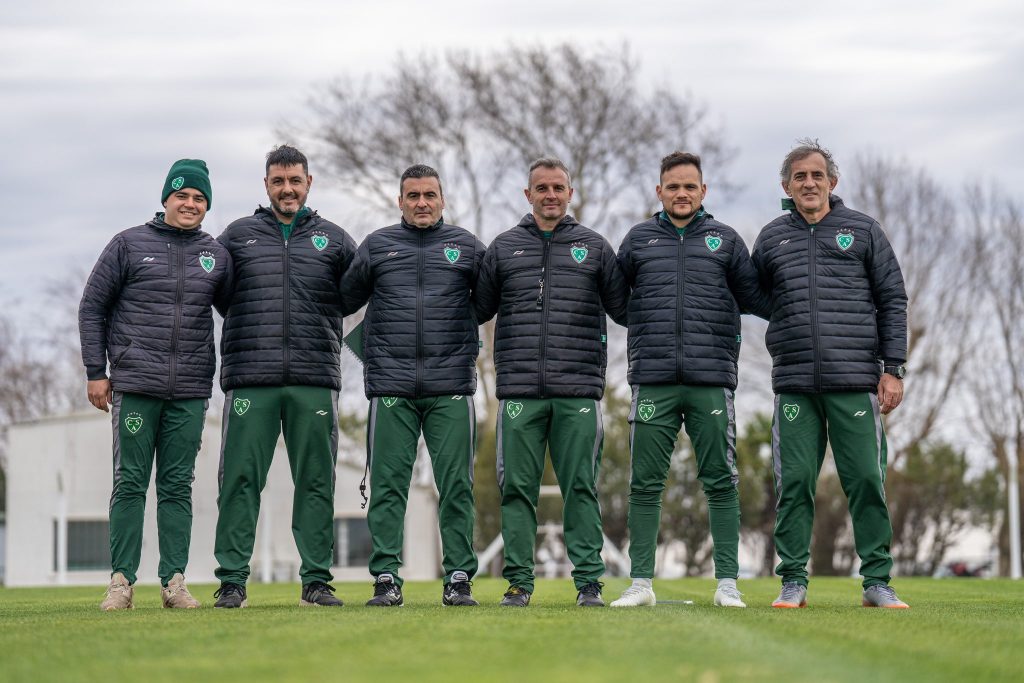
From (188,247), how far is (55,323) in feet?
95.5

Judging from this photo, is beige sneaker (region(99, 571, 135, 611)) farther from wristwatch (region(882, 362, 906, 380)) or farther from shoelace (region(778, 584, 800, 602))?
wristwatch (region(882, 362, 906, 380))

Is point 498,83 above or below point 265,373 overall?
above

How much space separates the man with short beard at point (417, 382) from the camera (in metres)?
6.75

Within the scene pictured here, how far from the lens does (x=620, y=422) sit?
91.9 ft

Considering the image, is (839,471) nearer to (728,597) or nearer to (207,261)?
(728,597)

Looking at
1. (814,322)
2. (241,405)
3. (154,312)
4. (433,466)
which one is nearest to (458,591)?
(433,466)

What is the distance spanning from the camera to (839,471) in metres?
6.84

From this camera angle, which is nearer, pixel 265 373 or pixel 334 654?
pixel 334 654

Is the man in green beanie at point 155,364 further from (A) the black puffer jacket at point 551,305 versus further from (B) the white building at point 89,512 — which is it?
(B) the white building at point 89,512

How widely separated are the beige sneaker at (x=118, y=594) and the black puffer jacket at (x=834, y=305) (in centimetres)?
338

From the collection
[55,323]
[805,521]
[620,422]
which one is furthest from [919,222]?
[805,521]

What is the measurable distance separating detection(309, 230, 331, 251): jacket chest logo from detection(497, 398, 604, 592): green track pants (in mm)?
1258

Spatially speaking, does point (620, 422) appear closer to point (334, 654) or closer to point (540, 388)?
point (540, 388)

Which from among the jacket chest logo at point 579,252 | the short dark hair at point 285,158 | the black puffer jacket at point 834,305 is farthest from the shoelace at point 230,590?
the black puffer jacket at point 834,305
